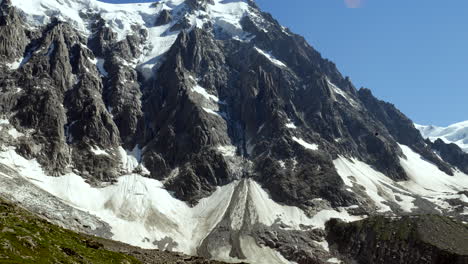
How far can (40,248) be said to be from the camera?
42.3m

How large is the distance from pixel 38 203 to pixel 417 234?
523 feet

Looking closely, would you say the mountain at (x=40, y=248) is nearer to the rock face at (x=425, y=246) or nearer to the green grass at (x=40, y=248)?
the green grass at (x=40, y=248)

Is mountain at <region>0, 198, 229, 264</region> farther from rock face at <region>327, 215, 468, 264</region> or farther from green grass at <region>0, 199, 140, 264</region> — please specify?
rock face at <region>327, 215, 468, 264</region>

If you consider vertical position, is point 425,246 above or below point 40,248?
below

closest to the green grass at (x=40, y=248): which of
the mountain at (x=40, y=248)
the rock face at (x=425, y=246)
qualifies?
the mountain at (x=40, y=248)

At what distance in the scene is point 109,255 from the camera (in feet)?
177

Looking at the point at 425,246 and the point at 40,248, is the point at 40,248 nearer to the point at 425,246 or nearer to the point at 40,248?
the point at 40,248

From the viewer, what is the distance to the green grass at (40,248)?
1487 inches

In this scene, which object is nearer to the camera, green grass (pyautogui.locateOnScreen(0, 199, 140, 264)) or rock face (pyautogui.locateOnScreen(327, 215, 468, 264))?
green grass (pyautogui.locateOnScreen(0, 199, 140, 264))

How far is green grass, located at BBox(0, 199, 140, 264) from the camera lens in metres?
37.8

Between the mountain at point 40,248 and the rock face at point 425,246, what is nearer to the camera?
the mountain at point 40,248

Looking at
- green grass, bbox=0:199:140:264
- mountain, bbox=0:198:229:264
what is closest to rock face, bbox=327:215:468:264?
mountain, bbox=0:198:229:264

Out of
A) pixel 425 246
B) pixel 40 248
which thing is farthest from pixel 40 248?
pixel 425 246

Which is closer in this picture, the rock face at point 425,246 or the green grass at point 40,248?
the green grass at point 40,248
